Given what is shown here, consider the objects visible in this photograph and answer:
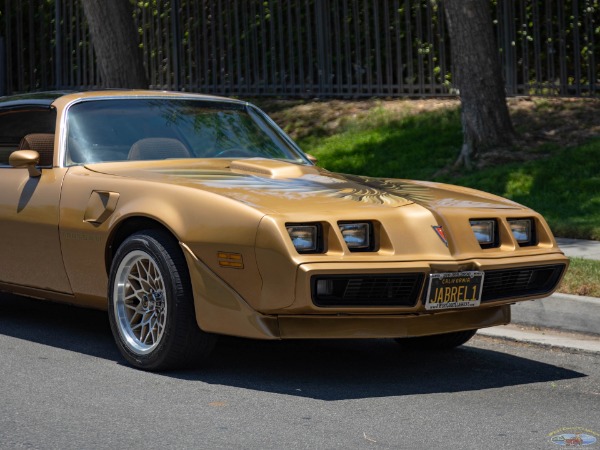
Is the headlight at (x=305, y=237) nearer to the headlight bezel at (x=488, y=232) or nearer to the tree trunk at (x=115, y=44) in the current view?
the headlight bezel at (x=488, y=232)

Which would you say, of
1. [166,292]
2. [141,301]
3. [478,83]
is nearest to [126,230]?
[141,301]

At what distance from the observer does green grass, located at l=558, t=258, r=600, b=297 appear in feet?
25.9

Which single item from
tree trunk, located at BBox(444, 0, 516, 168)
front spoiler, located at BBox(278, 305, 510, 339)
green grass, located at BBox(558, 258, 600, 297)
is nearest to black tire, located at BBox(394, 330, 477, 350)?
front spoiler, located at BBox(278, 305, 510, 339)

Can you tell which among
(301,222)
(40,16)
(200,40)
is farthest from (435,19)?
(301,222)

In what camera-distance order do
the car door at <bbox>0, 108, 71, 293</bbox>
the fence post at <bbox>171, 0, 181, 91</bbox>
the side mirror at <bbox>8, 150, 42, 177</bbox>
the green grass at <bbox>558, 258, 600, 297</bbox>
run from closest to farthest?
the car door at <bbox>0, 108, 71, 293</bbox>
the side mirror at <bbox>8, 150, 42, 177</bbox>
the green grass at <bbox>558, 258, 600, 297</bbox>
the fence post at <bbox>171, 0, 181, 91</bbox>

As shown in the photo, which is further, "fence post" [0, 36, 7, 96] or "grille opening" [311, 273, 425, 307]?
"fence post" [0, 36, 7, 96]

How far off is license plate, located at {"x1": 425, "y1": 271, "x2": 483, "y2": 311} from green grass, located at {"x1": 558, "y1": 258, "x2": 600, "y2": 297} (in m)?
2.04

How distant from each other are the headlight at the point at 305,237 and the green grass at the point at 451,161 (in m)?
5.36

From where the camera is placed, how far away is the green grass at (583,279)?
311 inches

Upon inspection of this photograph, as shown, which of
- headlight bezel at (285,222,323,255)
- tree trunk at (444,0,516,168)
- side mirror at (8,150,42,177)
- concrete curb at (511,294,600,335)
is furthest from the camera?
tree trunk at (444,0,516,168)

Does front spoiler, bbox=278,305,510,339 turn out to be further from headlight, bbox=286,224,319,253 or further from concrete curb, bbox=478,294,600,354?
concrete curb, bbox=478,294,600,354

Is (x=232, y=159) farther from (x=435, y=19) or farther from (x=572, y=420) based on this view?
(x=435, y=19)

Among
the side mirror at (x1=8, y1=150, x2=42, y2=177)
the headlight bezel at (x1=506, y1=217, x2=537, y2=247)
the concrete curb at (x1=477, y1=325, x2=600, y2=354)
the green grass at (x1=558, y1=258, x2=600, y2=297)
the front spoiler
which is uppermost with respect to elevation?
the side mirror at (x1=8, y1=150, x2=42, y2=177)

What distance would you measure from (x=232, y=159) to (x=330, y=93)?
1071 cm
